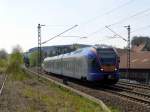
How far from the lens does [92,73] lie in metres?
30.7

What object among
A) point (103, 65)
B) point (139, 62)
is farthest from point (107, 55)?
point (139, 62)

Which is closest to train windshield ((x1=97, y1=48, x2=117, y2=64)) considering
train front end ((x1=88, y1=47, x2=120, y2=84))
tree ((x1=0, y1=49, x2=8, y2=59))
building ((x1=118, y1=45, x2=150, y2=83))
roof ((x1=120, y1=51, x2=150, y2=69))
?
train front end ((x1=88, y1=47, x2=120, y2=84))

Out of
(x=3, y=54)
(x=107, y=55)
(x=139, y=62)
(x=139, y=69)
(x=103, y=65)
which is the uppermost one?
(x=3, y=54)

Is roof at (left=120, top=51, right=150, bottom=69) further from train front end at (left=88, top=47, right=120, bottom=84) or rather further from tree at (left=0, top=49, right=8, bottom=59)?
tree at (left=0, top=49, right=8, bottom=59)

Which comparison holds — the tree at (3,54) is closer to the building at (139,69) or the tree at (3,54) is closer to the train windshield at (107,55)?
the building at (139,69)

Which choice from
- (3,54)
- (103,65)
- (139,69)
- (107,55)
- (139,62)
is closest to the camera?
(103,65)

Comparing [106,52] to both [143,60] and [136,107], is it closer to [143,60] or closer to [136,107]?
[136,107]

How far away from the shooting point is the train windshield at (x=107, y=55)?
30500 millimetres

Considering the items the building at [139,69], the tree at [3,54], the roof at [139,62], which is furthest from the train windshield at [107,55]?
the tree at [3,54]

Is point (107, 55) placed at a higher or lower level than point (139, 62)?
higher

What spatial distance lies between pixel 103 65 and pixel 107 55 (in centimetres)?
81

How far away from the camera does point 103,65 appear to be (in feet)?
100

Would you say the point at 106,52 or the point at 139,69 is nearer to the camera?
the point at 106,52

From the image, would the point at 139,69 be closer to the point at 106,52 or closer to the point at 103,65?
the point at 106,52
